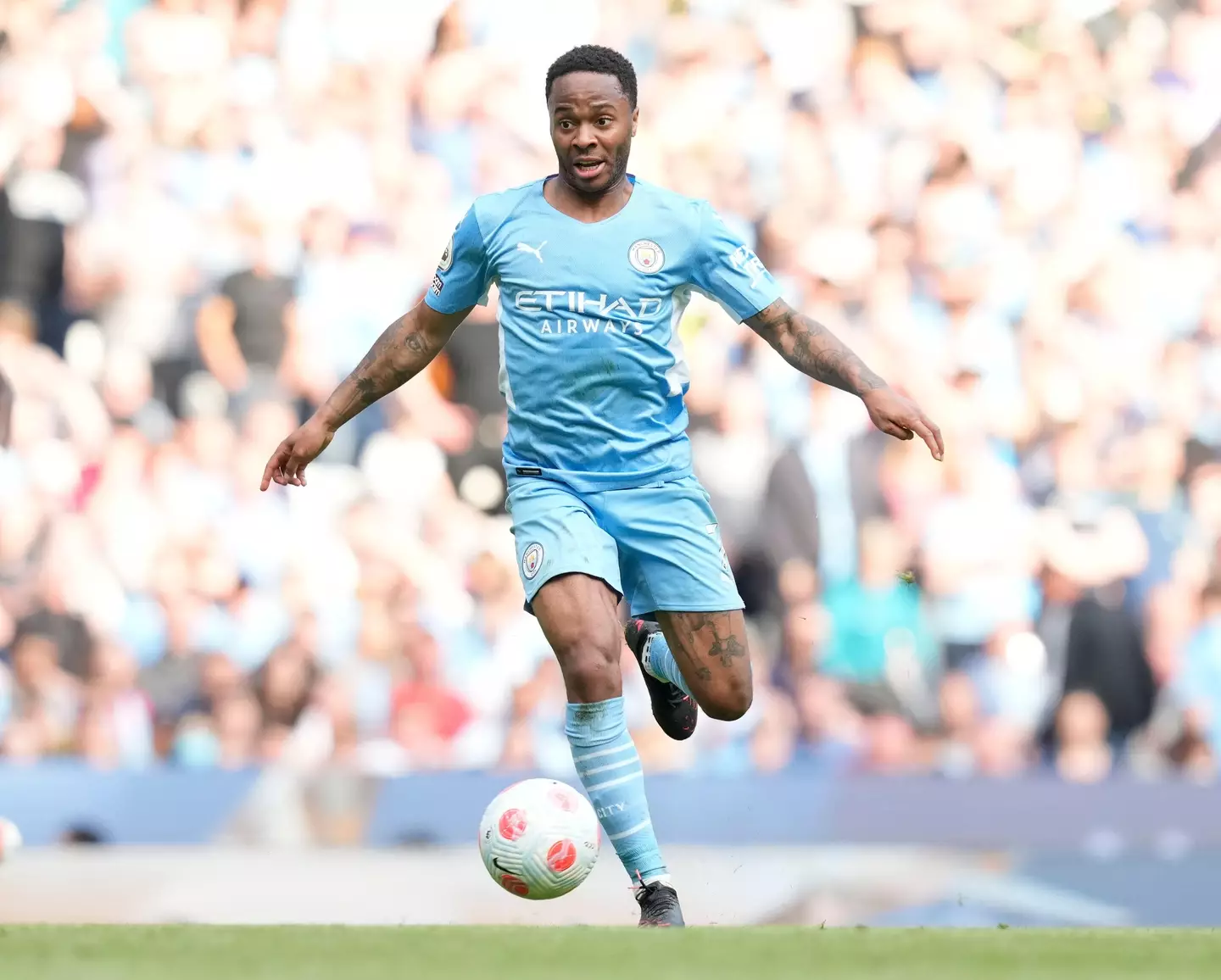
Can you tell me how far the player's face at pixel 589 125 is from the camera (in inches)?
266

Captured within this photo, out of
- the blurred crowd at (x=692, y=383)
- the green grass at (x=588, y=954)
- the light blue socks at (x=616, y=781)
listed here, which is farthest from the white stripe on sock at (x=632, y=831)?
the blurred crowd at (x=692, y=383)

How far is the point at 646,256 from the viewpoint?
22.6ft

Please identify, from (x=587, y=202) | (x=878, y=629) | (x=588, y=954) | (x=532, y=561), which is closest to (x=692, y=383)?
(x=878, y=629)

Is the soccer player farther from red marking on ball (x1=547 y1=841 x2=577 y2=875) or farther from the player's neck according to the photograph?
red marking on ball (x1=547 y1=841 x2=577 y2=875)

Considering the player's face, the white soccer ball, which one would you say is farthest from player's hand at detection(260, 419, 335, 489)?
the white soccer ball

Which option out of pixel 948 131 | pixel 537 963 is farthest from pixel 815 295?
pixel 537 963

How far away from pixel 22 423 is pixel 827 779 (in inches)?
200

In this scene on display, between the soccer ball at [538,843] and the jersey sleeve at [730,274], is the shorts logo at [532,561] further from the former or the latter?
the jersey sleeve at [730,274]

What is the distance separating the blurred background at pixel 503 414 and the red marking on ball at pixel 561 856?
3.36 metres

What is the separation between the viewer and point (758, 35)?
12.4m

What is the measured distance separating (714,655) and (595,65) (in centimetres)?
211

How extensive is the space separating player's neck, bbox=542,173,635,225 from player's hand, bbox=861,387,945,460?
1141mm

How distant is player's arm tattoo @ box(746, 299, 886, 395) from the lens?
22.3 feet

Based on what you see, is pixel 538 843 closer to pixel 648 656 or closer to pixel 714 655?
pixel 714 655
